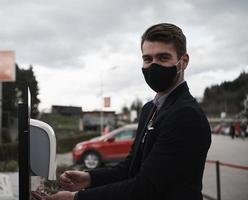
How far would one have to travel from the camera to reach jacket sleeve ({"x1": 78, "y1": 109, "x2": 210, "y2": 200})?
1864 mm

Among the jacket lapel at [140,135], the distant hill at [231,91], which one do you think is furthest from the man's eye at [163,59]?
the distant hill at [231,91]

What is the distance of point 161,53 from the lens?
2117 millimetres

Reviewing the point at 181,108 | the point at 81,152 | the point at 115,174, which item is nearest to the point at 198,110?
the point at 181,108

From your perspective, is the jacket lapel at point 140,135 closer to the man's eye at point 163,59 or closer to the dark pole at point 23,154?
the man's eye at point 163,59

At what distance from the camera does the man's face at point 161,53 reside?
210 centimetres

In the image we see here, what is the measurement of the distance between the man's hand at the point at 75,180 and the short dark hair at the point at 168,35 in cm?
80

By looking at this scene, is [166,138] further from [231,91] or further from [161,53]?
[231,91]

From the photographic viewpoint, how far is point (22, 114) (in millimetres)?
1815

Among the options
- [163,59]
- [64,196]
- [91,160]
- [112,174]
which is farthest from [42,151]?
[91,160]

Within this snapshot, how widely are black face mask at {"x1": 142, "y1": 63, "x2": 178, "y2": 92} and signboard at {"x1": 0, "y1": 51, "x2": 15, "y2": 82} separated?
19.0 m

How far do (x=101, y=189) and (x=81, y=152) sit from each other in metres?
16.1

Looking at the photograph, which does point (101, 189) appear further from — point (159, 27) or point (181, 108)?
point (159, 27)

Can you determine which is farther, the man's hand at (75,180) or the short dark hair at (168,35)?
the man's hand at (75,180)

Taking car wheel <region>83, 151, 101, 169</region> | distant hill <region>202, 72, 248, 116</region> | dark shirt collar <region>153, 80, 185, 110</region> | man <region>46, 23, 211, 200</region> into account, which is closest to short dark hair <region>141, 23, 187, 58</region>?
man <region>46, 23, 211, 200</region>
